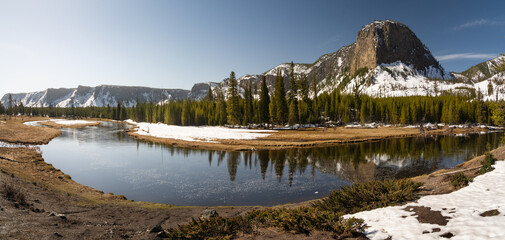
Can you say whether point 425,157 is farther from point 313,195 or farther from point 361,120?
point 361,120

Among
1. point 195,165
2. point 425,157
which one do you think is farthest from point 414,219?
point 425,157

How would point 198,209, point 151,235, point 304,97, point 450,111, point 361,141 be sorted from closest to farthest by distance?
point 151,235 < point 198,209 < point 361,141 < point 304,97 < point 450,111

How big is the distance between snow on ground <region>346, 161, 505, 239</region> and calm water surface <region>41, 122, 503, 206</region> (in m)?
9.98

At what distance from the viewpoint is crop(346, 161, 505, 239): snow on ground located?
26.8 ft

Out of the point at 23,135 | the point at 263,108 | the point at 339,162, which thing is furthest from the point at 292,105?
the point at 23,135

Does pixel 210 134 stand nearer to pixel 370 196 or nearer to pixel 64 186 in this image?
pixel 64 186

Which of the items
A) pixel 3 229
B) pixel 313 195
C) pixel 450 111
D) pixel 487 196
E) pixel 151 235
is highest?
pixel 450 111

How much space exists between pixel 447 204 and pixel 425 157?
110 ft

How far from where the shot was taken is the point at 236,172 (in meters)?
30.0

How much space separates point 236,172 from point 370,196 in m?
19.0

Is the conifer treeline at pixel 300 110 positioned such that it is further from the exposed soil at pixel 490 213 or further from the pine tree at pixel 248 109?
the exposed soil at pixel 490 213

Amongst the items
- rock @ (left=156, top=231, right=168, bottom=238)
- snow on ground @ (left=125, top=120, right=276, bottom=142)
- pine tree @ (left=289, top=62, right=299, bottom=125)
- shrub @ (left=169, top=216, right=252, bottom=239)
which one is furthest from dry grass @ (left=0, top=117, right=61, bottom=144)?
pine tree @ (left=289, top=62, right=299, bottom=125)

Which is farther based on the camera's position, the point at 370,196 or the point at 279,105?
the point at 279,105

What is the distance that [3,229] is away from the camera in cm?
933
